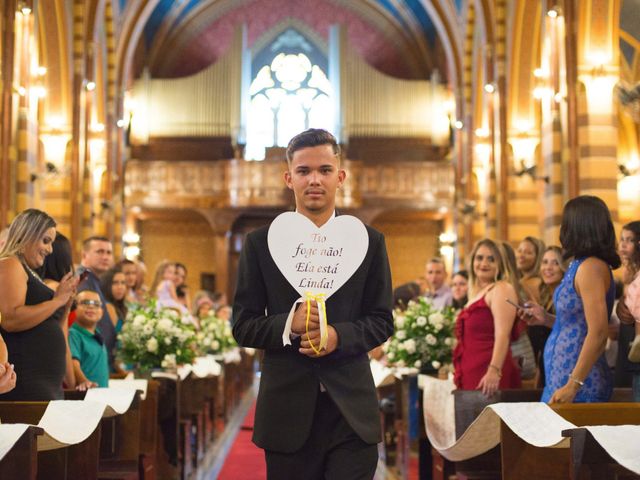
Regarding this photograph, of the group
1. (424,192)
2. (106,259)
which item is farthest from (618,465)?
(424,192)

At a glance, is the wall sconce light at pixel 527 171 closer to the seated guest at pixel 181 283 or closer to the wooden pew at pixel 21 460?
the seated guest at pixel 181 283

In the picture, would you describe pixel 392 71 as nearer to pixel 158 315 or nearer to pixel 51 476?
pixel 158 315

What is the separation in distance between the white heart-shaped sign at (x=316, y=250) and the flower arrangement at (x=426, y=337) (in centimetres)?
435

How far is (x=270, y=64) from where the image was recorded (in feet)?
87.4

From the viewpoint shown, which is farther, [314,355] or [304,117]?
[304,117]

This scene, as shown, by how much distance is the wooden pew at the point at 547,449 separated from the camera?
4.10m

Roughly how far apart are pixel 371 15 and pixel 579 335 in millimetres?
22885

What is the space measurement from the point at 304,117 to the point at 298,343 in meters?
23.7

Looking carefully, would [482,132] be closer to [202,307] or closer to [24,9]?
[202,307]

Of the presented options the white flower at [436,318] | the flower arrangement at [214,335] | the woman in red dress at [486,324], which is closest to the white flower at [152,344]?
the white flower at [436,318]

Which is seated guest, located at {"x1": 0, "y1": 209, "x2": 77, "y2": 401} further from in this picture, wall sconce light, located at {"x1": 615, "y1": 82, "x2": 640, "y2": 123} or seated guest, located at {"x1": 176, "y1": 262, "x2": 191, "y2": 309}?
wall sconce light, located at {"x1": 615, "y1": 82, "x2": 640, "y2": 123}

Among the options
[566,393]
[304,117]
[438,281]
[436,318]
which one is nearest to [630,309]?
[566,393]

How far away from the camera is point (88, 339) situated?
605cm

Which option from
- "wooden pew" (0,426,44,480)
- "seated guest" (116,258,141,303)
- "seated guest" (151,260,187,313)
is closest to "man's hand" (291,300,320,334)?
"wooden pew" (0,426,44,480)
